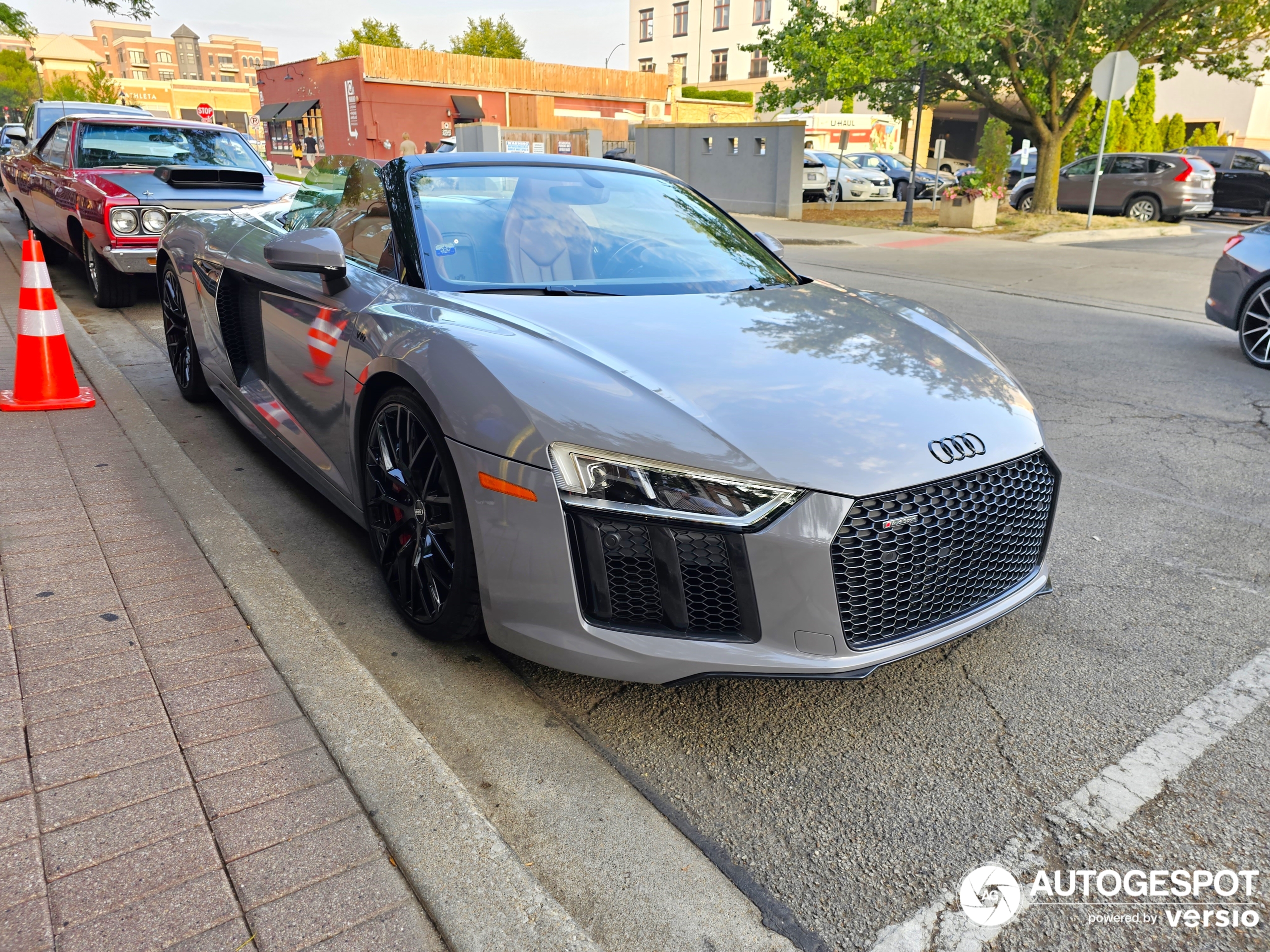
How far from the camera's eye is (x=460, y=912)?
6.19ft

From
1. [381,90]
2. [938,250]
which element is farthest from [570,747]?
[381,90]

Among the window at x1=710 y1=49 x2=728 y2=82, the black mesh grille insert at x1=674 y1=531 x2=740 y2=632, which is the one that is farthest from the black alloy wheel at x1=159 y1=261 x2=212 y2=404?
the window at x1=710 y1=49 x2=728 y2=82

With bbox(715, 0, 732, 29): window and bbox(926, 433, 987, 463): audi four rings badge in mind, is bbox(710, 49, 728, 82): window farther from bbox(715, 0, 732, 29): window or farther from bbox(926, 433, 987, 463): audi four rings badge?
bbox(926, 433, 987, 463): audi four rings badge

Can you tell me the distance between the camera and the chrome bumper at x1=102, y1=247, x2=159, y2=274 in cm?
778

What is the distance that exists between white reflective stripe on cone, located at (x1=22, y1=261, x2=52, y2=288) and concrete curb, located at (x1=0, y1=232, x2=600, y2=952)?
251 centimetres

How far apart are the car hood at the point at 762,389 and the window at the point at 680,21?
73.7 meters

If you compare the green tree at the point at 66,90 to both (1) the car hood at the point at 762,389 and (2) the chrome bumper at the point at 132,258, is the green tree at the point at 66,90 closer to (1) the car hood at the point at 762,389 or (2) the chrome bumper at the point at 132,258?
(2) the chrome bumper at the point at 132,258

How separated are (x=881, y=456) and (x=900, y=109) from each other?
21.8 meters

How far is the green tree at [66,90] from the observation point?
7112cm

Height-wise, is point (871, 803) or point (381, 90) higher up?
point (381, 90)

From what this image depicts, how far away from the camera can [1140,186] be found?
21000 mm

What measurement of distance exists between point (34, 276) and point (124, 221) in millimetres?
2750

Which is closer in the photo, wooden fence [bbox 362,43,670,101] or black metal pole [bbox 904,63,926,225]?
black metal pole [bbox 904,63,926,225]

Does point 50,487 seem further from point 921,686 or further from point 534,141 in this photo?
point 534,141
